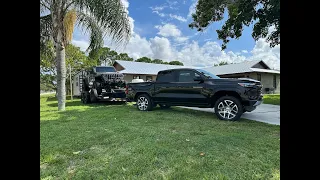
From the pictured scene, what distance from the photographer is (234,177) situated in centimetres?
272

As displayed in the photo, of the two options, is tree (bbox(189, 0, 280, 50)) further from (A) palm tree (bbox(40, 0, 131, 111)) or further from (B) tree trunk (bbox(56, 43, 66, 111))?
(B) tree trunk (bbox(56, 43, 66, 111))

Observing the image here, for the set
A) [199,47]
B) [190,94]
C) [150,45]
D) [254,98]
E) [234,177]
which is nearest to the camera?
[234,177]

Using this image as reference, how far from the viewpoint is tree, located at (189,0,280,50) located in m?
9.94

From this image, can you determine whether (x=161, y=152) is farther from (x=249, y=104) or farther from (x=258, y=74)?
(x=258, y=74)

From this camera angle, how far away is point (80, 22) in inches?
391

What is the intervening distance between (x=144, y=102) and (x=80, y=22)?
512 centimetres

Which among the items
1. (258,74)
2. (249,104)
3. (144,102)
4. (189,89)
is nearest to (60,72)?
(144,102)

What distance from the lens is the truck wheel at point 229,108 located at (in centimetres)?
637

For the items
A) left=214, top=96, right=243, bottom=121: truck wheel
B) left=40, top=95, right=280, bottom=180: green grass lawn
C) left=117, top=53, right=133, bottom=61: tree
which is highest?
left=117, top=53, right=133, bottom=61: tree

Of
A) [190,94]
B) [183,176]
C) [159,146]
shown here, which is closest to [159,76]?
[190,94]

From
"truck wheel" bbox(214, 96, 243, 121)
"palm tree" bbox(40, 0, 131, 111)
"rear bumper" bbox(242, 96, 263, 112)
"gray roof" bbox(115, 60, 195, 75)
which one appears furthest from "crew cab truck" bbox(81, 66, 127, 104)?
"gray roof" bbox(115, 60, 195, 75)
